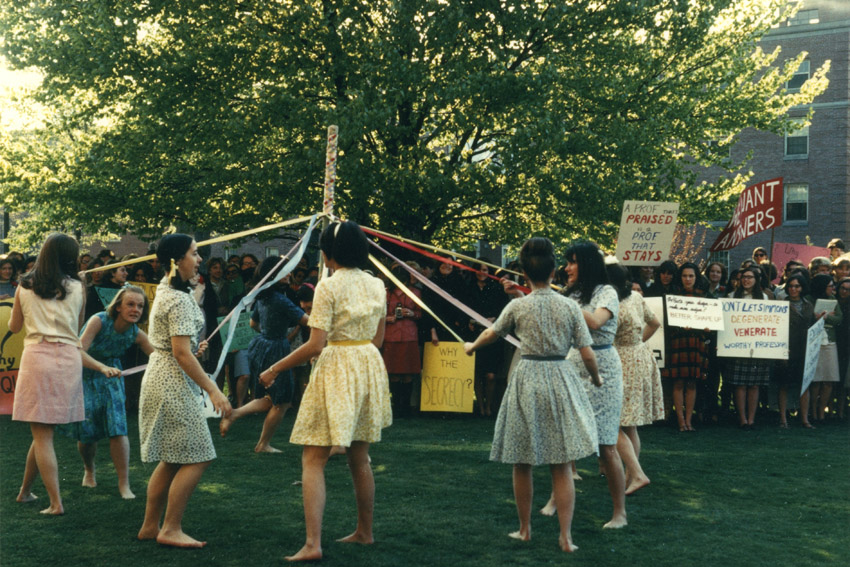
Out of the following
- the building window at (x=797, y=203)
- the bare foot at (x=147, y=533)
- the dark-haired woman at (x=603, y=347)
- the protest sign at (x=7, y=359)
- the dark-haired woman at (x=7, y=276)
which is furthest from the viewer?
the building window at (x=797, y=203)

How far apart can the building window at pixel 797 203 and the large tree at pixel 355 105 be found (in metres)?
24.2

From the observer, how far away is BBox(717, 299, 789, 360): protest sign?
11242mm

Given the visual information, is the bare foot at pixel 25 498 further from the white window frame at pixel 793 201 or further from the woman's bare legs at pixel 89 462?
the white window frame at pixel 793 201

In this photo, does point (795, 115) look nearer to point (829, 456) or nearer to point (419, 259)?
point (419, 259)

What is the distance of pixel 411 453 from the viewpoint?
29.4 ft

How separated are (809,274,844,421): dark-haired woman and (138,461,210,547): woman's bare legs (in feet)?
28.7

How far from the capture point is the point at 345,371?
5242 mm

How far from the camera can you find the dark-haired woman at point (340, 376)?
516 cm

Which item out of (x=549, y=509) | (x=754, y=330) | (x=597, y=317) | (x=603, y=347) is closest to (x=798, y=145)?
(x=754, y=330)

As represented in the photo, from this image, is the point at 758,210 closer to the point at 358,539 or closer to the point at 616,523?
the point at 616,523

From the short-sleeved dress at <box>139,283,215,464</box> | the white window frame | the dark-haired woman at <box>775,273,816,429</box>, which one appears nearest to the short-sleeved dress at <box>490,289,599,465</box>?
the short-sleeved dress at <box>139,283,215,464</box>

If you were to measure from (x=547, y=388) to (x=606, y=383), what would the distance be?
3.00 feet

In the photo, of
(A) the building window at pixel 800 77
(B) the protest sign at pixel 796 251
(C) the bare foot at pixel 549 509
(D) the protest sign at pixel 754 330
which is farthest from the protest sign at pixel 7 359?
(A) the building window at pixel 800 77

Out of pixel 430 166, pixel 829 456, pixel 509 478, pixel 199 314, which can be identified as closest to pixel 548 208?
pixel 430 166
